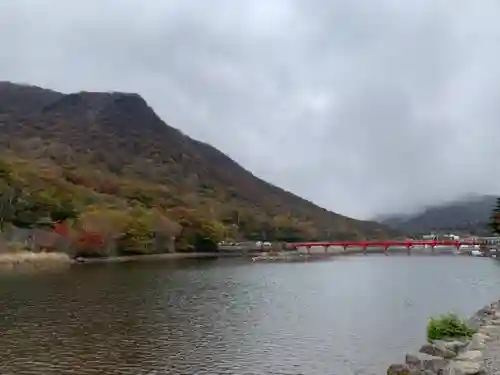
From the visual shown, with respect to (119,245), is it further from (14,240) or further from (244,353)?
(244,353)

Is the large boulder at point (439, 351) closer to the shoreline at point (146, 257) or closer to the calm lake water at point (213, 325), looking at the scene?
the calm lake water at point (213, 325)

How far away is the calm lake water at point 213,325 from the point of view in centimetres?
2439

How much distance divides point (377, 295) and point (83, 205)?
10186 centimetres

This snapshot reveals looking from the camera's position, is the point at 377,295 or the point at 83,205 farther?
the point at 83,205

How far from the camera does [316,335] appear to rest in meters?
30.8

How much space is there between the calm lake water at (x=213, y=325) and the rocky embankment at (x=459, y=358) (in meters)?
2.20

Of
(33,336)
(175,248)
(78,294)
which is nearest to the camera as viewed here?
(33,336)

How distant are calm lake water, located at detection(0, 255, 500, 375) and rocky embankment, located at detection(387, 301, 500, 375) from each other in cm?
220

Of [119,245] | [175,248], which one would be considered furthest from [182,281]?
[175,248]

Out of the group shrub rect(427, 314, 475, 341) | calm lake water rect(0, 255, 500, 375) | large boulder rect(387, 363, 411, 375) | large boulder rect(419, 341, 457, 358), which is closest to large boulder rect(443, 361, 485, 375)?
large boulder rect(387, 363, 411, 375)

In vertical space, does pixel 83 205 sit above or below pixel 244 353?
above

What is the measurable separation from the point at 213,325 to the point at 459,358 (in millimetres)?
16119

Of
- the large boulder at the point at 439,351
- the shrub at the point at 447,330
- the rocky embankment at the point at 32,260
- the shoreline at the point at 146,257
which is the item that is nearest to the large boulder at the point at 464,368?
the large boulder at the point at 439,351

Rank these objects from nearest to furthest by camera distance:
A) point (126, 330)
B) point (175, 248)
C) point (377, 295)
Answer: point (126, 330), point (377, 295), point (175, 248)
